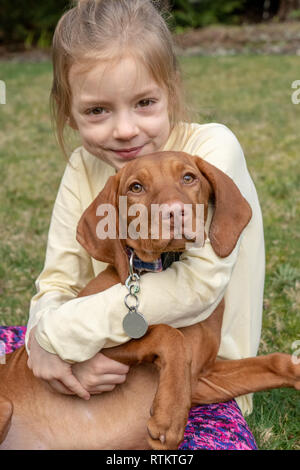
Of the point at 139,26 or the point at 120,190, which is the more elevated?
the point at 139,26

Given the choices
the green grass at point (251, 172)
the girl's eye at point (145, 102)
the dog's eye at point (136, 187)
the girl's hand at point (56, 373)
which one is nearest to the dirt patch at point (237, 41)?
the green grass at point (251, 172)

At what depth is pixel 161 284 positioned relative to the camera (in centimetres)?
267

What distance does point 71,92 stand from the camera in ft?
10.0

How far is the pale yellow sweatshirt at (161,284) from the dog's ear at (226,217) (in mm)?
74

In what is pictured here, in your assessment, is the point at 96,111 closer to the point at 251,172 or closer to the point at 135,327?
the point at 135,327

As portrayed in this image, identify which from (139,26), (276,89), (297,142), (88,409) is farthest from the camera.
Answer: (276,89)

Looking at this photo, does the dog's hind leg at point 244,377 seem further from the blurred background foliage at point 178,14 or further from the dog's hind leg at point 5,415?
the blurred background foliage at point 178,14

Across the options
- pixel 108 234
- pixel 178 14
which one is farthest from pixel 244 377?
pixel 178 14

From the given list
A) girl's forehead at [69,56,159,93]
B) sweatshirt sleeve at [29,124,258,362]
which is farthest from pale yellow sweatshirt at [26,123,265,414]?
girl's forehead at [69,56,159,93]

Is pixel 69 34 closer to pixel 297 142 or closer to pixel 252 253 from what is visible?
pixel 252 253

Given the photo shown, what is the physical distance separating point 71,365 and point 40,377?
0.14 m

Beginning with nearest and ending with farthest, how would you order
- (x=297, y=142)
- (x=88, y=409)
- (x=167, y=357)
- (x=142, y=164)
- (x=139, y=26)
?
(x=167, y=357) → (x=142, y=164) → (x=88, y=409) → (x=139, y=26) → (x=297, y=142)

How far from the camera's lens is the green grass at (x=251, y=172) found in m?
3.90
